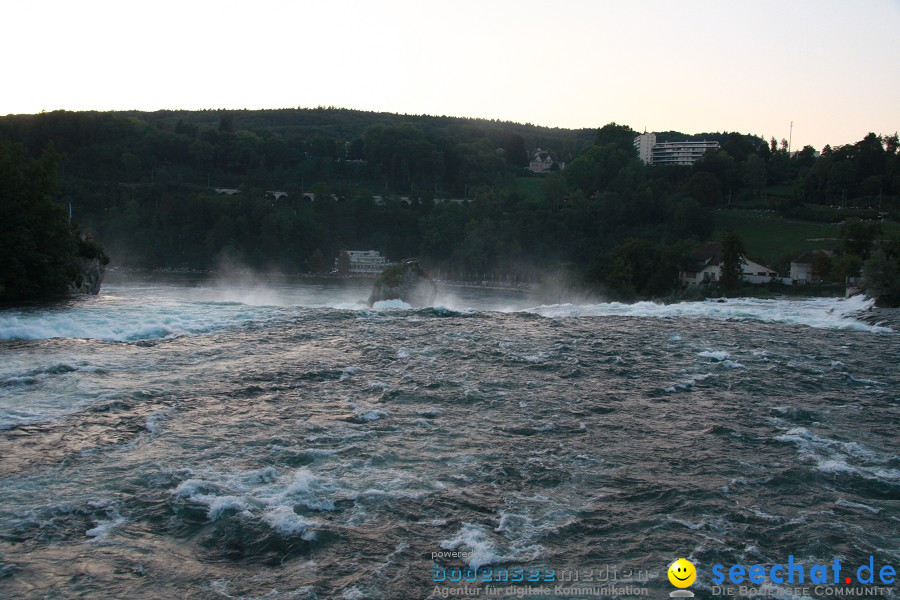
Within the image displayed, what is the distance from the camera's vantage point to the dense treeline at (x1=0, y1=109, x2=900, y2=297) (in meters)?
94.2

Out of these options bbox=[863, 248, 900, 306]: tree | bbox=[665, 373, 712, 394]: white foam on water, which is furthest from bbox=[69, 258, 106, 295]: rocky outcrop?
bbox=[863, 248, 900, 306]: tree

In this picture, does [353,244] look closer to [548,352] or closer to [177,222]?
[177,222]

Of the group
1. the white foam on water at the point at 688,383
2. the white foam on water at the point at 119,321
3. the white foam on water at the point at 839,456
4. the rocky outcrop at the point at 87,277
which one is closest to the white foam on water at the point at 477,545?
the white foam on water at the point at 839,456

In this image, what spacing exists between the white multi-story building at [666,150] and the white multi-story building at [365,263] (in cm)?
8027

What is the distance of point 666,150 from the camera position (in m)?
158

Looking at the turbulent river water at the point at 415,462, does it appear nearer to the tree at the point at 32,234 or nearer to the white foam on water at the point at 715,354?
the white foam on water at the point at 715,354

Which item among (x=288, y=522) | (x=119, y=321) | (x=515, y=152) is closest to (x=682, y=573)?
(x=288, y=522)

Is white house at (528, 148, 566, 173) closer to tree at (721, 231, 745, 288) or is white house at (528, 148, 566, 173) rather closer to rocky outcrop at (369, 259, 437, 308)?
tree at (721, 231, 745, 288)

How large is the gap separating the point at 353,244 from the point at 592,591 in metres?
99.3

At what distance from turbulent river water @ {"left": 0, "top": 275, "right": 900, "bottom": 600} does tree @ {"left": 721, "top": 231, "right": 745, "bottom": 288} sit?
33146 millimetres

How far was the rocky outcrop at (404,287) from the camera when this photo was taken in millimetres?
51375

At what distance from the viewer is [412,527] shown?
10.7 m

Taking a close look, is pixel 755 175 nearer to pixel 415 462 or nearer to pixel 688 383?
pixel 688 383

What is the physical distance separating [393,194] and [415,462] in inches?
4348
